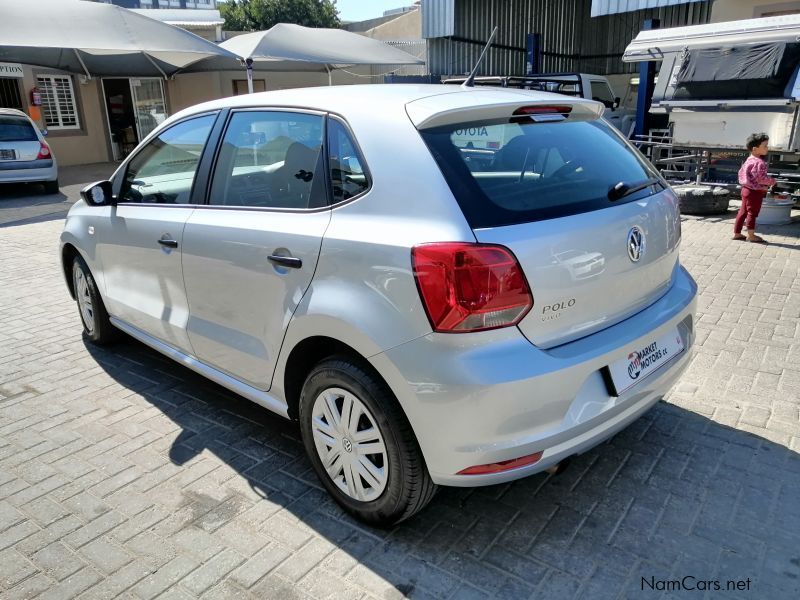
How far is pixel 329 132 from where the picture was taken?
2.74 metres

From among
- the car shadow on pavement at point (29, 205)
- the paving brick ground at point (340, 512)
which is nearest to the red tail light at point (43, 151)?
the car shadow on pavement at point (29, 205)

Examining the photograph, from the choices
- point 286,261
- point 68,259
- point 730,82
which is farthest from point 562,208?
point 730,82

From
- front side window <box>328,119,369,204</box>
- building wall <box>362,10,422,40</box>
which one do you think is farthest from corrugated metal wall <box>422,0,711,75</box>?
front side window <box>328,119,369,204</box>

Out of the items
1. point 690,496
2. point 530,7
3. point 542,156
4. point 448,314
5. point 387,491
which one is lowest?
point 690,496

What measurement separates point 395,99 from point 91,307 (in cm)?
315

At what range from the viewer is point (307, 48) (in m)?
17.8

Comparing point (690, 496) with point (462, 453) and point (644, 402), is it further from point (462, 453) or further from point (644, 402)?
point (462, 453)

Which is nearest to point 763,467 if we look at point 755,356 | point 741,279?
point 755,356

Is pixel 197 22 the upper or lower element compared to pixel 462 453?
upper

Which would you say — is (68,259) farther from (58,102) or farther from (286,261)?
(58,102)

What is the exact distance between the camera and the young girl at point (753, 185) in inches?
291

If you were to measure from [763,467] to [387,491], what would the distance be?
190 cm

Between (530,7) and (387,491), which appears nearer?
(387,491)

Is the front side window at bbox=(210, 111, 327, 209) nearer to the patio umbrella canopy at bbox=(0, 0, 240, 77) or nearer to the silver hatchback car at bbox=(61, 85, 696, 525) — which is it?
the silver hatchback car at bbox=(61, 85, 696, 525)
